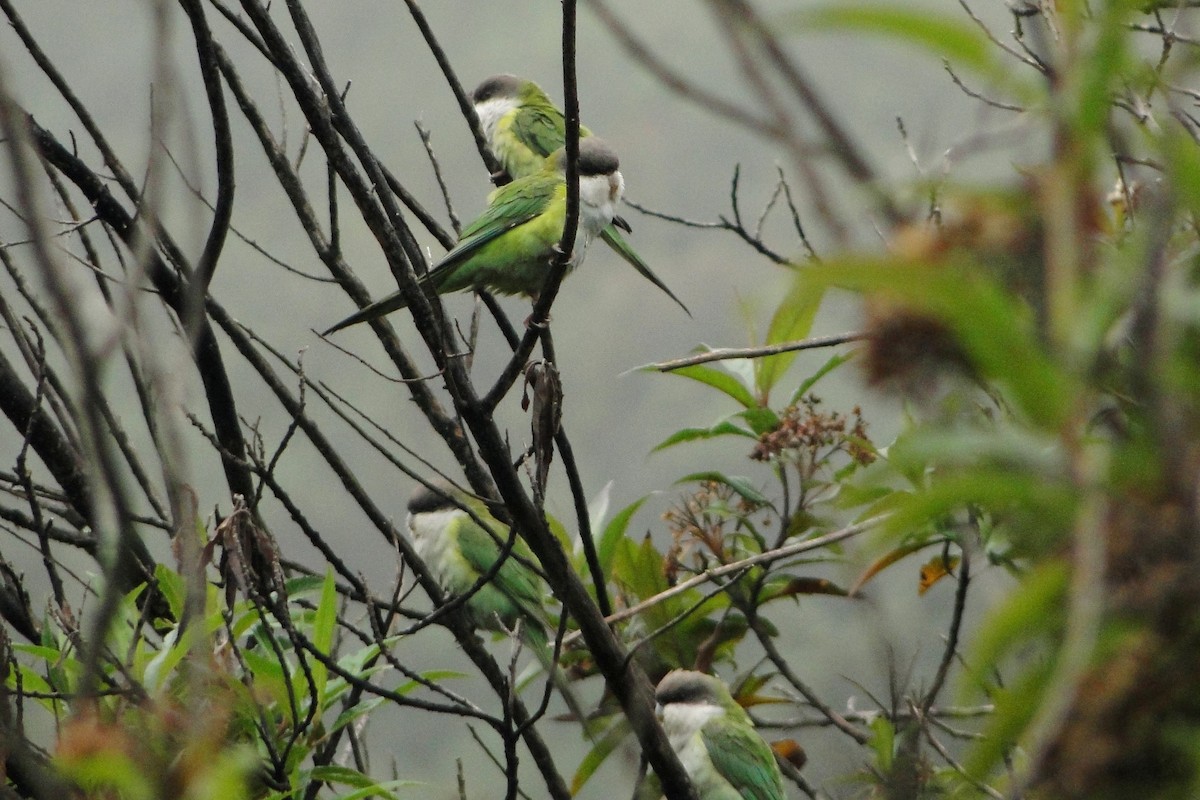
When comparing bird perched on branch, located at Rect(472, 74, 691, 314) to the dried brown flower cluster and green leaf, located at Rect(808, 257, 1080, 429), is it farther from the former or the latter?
green leaf, located at Rect(808, 257, 1080, 429)

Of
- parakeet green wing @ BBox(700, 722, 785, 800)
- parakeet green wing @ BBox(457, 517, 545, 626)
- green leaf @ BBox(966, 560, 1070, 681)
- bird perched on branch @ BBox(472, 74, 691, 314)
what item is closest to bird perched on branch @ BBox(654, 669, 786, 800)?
parakeet green wing @ BBox(700, 722, 785, 800)

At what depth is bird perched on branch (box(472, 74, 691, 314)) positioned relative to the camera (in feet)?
20.9

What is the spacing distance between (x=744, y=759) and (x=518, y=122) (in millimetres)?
3428

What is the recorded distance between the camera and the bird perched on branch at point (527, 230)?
4480mm

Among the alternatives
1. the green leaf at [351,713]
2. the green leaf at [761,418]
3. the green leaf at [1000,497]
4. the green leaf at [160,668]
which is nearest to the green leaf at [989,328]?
the green leaf at [1000,497]

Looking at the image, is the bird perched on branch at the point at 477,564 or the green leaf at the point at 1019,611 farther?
the bird perched on branch at the point at 477,564

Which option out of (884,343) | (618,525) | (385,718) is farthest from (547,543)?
(385,718)

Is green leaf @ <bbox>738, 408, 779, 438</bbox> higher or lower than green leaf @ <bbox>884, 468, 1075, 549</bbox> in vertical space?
higher

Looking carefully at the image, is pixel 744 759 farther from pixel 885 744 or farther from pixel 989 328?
pixel 989 328

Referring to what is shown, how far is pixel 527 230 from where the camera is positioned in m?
4.68

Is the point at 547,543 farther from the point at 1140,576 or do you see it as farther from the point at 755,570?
the point at 1140,576

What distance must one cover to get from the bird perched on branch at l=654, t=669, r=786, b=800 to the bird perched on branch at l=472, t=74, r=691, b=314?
279 centimetres

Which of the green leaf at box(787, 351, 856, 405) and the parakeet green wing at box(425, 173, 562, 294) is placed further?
the parakeet green wing at box(425, 173, 562, 294)

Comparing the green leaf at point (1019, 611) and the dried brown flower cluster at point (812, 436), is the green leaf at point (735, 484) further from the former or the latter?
the green leaf at point (1019, 611)
